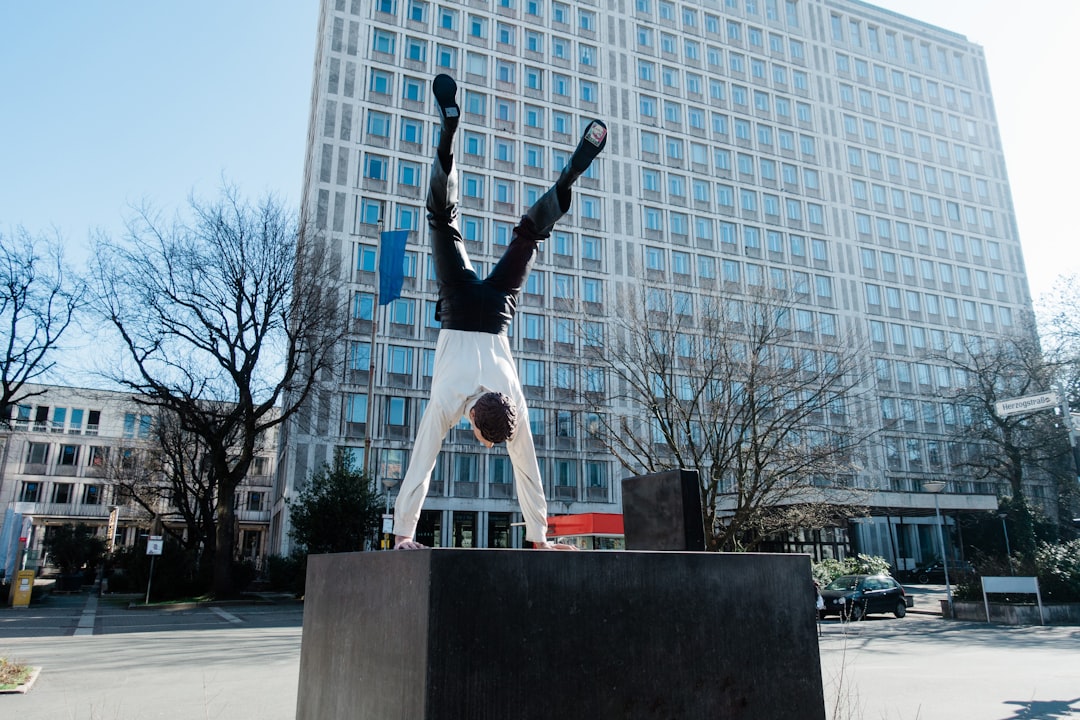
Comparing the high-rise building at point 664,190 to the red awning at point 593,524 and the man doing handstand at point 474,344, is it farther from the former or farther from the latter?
the man doing handstand at point 474,344

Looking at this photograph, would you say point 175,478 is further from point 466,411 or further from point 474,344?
point 466,411

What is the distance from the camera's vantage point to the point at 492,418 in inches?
202

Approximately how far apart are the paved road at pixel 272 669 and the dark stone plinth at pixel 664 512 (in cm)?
156

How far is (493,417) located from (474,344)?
2.52ft

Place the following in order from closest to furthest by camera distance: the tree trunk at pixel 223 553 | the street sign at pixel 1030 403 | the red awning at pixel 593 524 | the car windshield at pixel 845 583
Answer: the street sign at pixel 1030 403 → the car windshield at pixel 845 583 → the red awning at pixel 593 524 → the tree trunk at pixel 223 553

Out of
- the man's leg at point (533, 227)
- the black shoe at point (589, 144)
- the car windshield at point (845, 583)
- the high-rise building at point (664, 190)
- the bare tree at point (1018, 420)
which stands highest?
the high-rise building at point (664, 190)

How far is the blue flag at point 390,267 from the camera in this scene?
70.9ft

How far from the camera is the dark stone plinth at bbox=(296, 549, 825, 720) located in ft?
13.0

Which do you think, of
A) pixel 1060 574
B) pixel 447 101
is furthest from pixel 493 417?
pixel 1060 574

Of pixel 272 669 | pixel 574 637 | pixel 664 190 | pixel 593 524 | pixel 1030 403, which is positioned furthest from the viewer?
pixel 664 190

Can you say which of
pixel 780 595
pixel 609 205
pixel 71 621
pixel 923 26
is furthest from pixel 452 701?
pixel 923 26

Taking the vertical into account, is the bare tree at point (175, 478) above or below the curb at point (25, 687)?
above

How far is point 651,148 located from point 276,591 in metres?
38.6

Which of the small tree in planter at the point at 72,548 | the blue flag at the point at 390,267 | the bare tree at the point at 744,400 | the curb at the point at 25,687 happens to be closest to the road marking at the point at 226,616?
the blue flag at the point at 390,267
